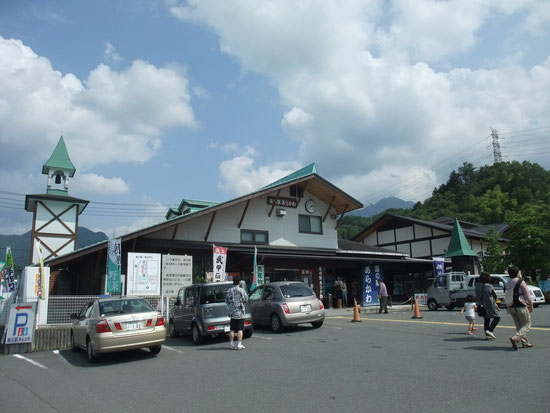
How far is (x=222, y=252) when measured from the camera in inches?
674

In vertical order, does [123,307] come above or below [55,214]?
below

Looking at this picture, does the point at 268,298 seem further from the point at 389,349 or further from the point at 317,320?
the point at 389,349

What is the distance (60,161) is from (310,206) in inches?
869

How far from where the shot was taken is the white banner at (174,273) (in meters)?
15.9

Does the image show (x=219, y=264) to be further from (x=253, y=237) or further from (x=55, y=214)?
(x=55, y=214)

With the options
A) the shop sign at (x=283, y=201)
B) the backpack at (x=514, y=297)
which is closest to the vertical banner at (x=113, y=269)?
the shop sign at (x=283, y=201)

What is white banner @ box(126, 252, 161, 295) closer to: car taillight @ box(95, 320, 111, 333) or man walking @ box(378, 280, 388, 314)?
car taillight @ box(95, 320, 111, 333)

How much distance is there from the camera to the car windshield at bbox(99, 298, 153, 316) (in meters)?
9.59

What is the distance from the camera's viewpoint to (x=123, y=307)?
32.1 feet

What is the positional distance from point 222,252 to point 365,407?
1245 centimetres

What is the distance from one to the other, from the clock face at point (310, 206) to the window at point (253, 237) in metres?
3.69

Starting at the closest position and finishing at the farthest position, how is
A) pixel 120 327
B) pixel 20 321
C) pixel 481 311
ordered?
pixel 120 327
pixel 481 311
pixel 20 321

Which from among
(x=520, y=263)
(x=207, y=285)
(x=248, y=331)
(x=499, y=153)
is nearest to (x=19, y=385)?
(x=207, y=285)

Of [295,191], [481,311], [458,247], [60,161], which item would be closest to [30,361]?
[481,311]
